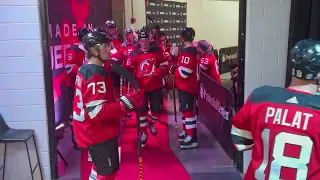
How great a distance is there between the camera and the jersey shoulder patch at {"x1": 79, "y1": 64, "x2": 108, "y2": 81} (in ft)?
8.16

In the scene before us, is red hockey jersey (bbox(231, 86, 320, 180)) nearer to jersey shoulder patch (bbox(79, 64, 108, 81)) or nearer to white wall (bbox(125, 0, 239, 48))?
jersey shoulder patch (bbox(79, 64, 108, 81))

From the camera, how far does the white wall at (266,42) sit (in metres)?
3.09

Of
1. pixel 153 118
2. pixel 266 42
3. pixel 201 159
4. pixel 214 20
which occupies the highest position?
pixel 214 20

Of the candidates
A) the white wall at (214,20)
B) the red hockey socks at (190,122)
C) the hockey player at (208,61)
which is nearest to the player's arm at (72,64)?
the red hockey socks at (190,122)

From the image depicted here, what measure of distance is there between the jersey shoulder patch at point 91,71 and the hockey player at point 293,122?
1.17 meters

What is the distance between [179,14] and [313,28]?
6864 mm

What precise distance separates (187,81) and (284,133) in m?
2.74

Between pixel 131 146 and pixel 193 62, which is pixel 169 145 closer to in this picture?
pixel 131 146

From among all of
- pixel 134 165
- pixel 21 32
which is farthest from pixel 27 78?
pixel 134 165

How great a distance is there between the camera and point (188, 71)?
418 cm

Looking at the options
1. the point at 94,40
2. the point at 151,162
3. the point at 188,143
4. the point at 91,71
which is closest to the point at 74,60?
the point at 151,162

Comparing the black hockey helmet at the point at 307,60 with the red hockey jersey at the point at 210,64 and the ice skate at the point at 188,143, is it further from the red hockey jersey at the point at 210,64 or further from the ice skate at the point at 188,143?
the red hockey jersey at the point at 210,64

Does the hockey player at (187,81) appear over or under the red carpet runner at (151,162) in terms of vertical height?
over

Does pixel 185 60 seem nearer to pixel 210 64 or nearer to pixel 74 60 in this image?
pixel 210 64
